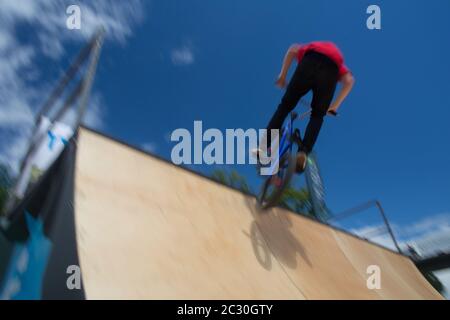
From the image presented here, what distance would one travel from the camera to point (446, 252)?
9.07m

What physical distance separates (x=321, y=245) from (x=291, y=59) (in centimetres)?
219

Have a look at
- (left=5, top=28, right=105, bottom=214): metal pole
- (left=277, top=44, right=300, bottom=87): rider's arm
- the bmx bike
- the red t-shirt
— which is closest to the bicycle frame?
the bmx bike

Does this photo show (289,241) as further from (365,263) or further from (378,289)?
(365,263)

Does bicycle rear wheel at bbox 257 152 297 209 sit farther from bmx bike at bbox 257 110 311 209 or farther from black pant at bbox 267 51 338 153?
black pant at bbox 267 51 338 153

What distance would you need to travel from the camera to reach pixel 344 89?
3.46 meters

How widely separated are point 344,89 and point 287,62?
669mm

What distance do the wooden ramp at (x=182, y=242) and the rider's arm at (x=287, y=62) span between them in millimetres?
1342

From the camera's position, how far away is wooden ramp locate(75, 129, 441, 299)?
1747 mm

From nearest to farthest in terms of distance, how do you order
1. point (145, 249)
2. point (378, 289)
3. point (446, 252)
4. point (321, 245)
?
point (145, 249)
point (378, 289)
point (321, 245)
point (446, 252)

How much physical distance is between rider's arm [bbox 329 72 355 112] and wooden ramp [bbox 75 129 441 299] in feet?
4.56

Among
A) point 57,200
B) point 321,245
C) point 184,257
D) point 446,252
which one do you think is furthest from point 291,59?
point 446,252

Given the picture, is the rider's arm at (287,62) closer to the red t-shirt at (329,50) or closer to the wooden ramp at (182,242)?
the red t-shirt at (329,50)

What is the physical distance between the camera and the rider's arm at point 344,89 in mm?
3377

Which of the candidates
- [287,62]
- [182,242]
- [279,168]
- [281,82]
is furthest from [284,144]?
[182,242]
